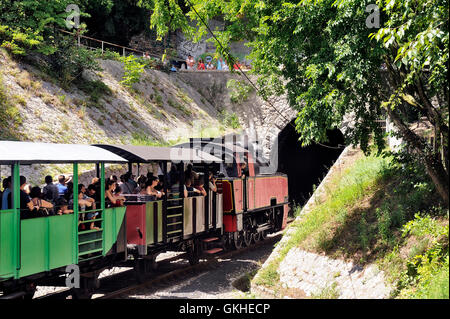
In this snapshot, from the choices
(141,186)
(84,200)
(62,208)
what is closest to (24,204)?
(62,208)

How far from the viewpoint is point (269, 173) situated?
19562mm

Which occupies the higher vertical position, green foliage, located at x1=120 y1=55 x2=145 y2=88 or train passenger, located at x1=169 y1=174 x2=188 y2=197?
green foliage, located at x1=120 y1=55 x2=145 y2=88

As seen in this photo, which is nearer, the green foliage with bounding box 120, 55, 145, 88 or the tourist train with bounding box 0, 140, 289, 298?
the tourist train with bounding box 0, 140, 289, 298

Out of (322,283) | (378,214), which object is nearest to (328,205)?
(378,214)

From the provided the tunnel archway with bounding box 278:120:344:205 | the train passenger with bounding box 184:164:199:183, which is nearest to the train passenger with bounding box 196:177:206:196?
the train passenger with bounding box 184:164:199:183

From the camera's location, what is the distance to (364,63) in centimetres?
975

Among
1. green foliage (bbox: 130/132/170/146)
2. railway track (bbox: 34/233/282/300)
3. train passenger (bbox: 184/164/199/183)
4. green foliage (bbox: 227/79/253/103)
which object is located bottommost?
railway track (bbox: 34/233/282/300)

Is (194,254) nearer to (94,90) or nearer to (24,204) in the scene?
(24,204)

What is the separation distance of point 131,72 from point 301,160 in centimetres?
1284

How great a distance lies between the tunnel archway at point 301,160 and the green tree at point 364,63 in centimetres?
1724

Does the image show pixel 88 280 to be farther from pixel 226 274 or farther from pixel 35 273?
pixel 226 274

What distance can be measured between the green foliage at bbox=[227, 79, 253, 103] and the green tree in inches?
734

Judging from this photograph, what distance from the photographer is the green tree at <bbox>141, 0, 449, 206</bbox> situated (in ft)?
26.3

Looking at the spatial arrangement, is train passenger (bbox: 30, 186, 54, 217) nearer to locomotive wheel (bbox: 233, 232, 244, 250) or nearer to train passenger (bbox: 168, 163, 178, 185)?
train passenger (bbox: 168, 163, 178, 185)
